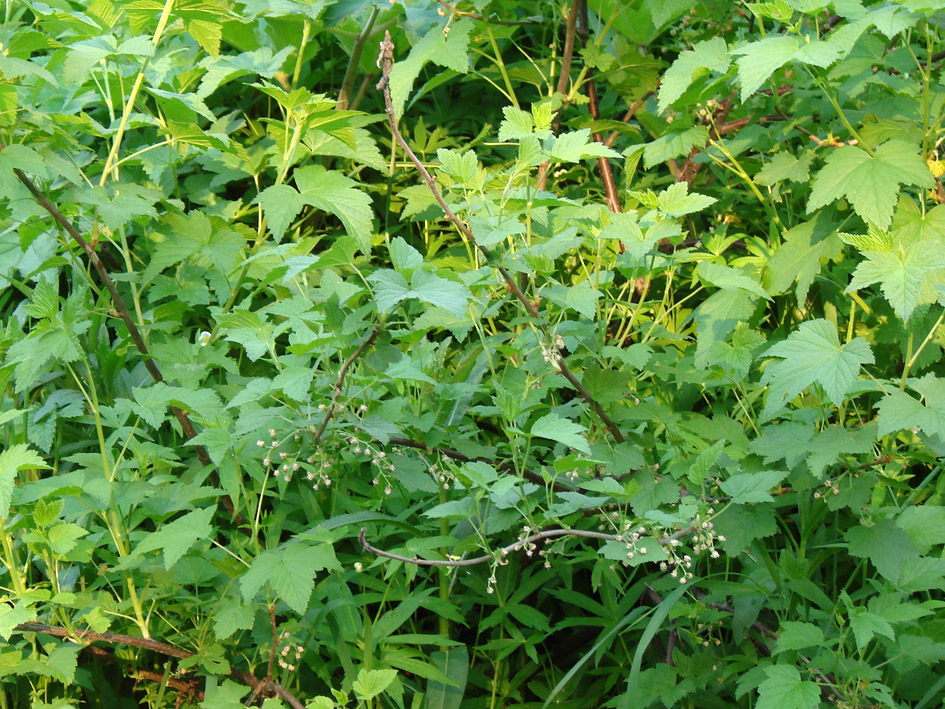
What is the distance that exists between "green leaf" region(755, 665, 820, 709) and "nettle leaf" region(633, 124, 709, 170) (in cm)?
98

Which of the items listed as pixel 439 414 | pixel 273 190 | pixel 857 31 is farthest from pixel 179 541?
pixel 857 31

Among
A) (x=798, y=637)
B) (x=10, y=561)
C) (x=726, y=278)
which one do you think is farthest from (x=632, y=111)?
(x=10, y=561)

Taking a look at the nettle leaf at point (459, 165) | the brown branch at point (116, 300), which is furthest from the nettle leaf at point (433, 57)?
the brown branch at point (116, 300)

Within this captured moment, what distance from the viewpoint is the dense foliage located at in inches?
51.2

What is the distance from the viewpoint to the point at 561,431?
118 centimetres

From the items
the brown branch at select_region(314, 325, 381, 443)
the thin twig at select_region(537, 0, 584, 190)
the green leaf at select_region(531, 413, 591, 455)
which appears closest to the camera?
the green leaf at select_region(531, 413, 591, 455)

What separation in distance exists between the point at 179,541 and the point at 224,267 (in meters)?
0.74

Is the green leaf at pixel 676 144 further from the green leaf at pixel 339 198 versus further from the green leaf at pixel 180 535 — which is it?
the green leaf at pixel 180 535

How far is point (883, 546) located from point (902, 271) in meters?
0.39

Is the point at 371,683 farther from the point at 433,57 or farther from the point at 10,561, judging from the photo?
the point at 433,57

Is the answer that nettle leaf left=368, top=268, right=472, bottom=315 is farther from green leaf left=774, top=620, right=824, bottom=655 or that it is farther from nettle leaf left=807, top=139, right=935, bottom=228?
nettle leaf left=807, top=139, right=935, bottom=228

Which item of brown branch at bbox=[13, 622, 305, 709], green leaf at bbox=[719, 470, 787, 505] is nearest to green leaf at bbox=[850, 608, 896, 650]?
green leaf at bbox=[719, 470, 787, 505]

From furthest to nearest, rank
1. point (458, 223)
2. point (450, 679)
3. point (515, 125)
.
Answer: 1. point (450, 679)
2. point (515, 125)
3. point (458, 223)

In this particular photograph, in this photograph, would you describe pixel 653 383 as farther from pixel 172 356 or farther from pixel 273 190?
pixel 172 356
